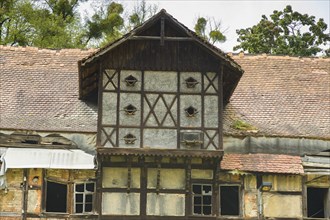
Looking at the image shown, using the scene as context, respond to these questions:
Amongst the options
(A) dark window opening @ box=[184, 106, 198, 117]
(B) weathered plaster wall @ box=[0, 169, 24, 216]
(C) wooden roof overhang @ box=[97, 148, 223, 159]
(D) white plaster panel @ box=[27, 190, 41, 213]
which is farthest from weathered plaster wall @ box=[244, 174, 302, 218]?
(B) weathered plaster wall @ box=[0, 169, 24, 216]

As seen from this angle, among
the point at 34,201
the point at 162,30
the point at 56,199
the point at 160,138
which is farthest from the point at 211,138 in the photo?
the point at 34,201

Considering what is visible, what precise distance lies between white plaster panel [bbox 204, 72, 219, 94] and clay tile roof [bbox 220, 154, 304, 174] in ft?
7.13

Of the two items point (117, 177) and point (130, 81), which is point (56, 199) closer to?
point (117, 177)

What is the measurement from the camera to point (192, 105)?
85.5 ft

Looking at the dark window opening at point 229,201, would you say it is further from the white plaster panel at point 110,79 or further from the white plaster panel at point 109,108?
the white plaster panel at point 110,79

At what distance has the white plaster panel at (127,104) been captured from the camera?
25.7 m

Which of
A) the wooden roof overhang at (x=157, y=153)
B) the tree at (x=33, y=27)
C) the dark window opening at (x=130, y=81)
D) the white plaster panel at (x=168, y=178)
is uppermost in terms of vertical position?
the tree at (x=33, y=27)

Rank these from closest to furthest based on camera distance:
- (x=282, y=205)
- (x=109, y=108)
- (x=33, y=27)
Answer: (x=109, y=108), (x=282, y=205), (x=33, y=27)

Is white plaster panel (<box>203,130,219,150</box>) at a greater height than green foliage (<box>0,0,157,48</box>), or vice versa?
green foliage (<box>0,0,157,48</box>)

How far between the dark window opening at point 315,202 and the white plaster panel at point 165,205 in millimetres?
4892

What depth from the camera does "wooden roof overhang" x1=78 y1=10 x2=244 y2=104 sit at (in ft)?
84.4

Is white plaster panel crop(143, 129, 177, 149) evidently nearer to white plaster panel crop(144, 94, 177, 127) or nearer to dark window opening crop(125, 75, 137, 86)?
white plaster panel crop(144, 94, 177, 127)

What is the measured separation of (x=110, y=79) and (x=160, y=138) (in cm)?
245

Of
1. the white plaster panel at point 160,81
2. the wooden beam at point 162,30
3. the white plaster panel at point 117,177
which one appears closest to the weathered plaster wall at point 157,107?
the white plaster panel at point 160,81
